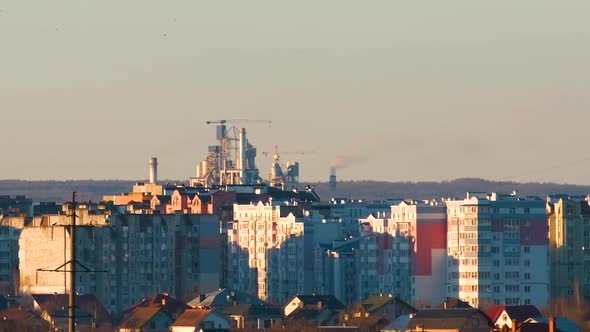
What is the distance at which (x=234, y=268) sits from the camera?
17150cm

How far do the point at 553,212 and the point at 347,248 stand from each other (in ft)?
46.7

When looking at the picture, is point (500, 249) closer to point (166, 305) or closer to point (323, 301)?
point (323, 301)

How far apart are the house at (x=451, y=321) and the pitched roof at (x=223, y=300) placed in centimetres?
1944

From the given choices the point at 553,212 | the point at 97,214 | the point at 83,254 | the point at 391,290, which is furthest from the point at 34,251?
the point at 553,212

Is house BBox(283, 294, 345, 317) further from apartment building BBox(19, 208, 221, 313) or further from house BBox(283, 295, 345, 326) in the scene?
apartment building BBox(19, 208, 221, 313)

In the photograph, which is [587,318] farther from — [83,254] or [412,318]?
[83,254]

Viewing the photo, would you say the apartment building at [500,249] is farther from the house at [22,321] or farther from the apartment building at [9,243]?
the house at [22,321]

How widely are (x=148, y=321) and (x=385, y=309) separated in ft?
40.4

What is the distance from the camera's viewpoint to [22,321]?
10788cm

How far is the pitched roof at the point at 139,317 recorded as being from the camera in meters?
114

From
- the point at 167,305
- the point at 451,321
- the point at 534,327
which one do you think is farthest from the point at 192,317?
the point at 534,327

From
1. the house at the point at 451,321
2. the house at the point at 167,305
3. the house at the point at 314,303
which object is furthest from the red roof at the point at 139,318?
the house at the point at 451,321

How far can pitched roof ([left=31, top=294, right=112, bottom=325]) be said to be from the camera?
387ft

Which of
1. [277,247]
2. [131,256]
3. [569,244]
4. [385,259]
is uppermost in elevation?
[277,247]
